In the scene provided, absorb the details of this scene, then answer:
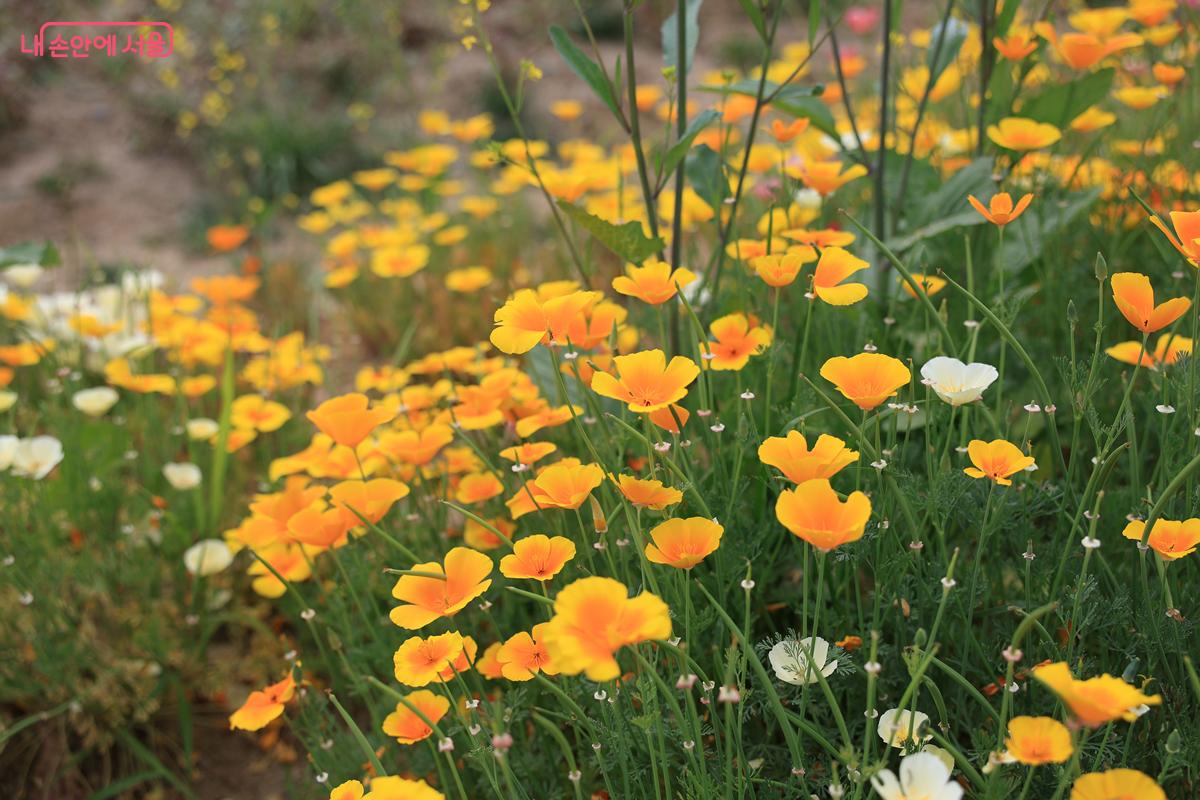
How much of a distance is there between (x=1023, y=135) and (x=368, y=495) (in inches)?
39.6

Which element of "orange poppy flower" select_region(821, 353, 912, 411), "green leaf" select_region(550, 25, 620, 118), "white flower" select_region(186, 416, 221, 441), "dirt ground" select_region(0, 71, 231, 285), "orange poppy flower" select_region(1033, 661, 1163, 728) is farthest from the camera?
"dirt ground" select_region(0, 71, 231, 285)

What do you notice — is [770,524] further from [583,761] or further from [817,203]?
[817,203]

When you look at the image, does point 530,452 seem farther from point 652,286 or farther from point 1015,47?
point 1015,47

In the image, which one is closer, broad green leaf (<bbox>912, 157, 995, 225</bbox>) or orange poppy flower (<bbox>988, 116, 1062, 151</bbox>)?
orange poppy flower (<bbox>988, 116, 1062, 151</bbox>)

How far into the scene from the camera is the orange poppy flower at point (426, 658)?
0.96 metres

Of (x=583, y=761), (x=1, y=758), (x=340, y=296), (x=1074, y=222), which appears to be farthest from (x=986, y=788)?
(x=340, y=296)

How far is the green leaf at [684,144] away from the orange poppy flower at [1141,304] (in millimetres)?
550

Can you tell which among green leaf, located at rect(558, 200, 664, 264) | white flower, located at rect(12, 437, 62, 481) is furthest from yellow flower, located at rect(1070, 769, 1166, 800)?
white flower, located at rect(12, 437, 62, 481)

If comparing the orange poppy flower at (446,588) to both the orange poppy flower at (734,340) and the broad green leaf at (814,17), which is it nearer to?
the orange poppy flower at (734,340)

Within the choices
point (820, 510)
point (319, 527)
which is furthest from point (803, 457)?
point (319, 527)

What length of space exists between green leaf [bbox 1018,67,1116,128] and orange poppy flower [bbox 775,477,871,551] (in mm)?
1080

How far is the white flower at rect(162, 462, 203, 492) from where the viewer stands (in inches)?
69.6

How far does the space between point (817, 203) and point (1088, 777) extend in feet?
3.89

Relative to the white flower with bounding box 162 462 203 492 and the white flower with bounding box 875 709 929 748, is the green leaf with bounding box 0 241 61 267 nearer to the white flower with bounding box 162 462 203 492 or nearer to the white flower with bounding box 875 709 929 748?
the white flower with bounding box 162 462 203 492
